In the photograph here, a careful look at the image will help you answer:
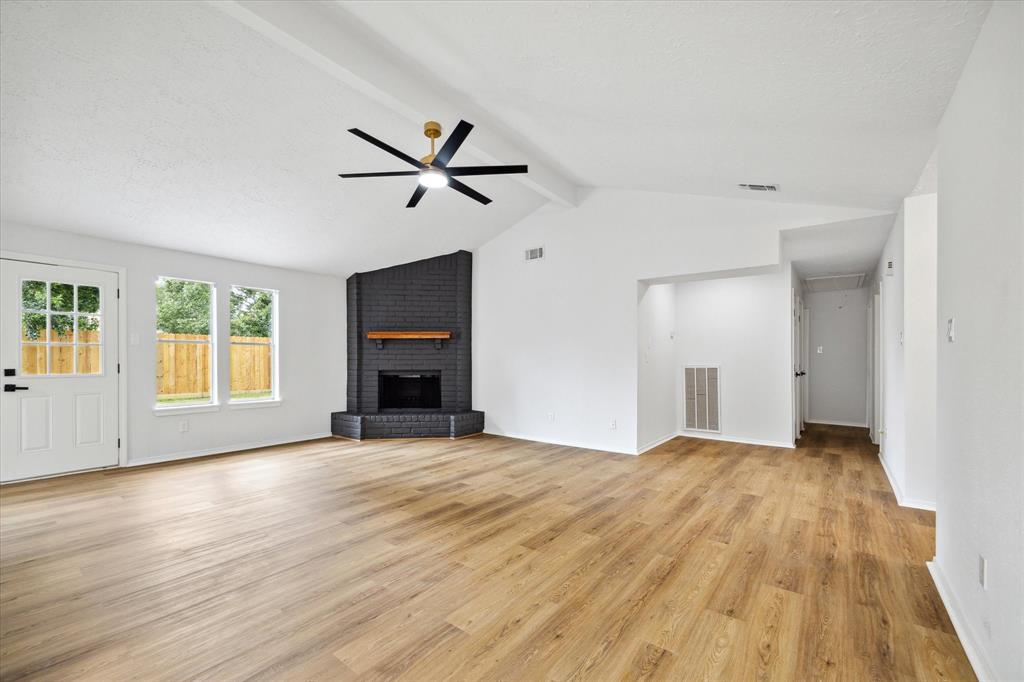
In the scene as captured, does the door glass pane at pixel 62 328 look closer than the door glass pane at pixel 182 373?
Yes

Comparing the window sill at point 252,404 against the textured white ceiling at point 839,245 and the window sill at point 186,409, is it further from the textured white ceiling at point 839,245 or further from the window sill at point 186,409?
the textured white ceiling at point 839,245

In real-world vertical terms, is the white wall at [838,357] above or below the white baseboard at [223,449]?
above

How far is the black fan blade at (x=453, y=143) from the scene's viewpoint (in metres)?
2.75

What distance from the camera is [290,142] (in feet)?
12.1

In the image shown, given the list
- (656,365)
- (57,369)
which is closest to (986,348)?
(656,365)

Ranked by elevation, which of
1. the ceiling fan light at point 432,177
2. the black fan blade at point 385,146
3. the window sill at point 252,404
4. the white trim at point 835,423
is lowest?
the white trim at point 835,423

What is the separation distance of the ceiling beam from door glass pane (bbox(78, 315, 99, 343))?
161 inches

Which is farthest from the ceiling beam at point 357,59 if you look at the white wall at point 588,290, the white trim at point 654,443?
the white trim at point 654,443

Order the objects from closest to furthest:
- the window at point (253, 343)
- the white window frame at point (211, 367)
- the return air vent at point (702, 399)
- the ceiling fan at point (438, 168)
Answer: the ceiling fan at point (438, 168) → the white window frame at point (211, 367) → the window at point (253, 343) → the return air vent at point (702, 399)

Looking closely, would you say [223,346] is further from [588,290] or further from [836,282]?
[836,282]

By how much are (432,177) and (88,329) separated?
173 inches

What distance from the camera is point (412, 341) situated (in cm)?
715

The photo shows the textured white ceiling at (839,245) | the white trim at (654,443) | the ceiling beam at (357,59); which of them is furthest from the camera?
the white trim at (654,443)

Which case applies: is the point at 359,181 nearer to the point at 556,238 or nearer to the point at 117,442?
the point at 556,238
